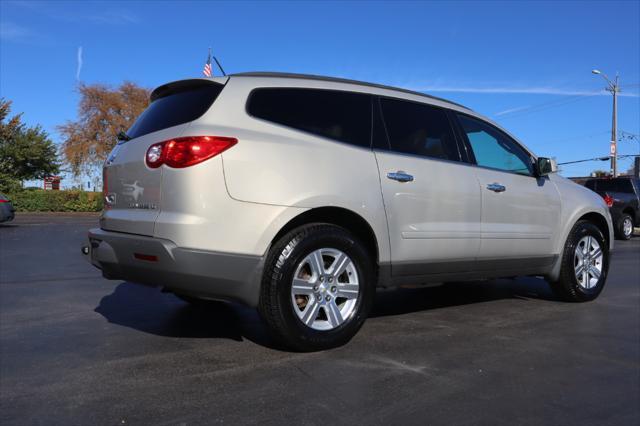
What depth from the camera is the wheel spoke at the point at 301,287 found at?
3.58 metres

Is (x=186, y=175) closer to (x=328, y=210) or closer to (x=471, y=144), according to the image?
(x=328, y=210)

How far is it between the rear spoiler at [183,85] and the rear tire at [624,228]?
15348mm

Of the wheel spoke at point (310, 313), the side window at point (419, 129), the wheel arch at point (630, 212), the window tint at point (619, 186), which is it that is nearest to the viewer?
the wheel spoke at point (310, 313)

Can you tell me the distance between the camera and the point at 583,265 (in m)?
5.75

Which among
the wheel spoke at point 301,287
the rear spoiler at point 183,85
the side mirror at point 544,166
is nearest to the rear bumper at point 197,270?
the wheel spoke at point 301,287

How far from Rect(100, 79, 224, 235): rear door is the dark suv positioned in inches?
597

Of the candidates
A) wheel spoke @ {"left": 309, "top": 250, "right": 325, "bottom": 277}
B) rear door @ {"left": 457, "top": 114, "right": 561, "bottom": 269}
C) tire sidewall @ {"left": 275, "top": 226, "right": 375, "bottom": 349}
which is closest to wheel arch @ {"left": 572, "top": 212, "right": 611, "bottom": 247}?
rear door @ {"left": 457, "top": 114, "right": 561, "bottom": 269}

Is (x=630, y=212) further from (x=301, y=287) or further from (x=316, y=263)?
(x=301, y=287)

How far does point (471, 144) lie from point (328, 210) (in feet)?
5.95

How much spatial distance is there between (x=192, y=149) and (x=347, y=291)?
56.2 inches

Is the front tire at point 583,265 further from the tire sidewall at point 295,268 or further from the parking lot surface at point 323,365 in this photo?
the tire sidewall at point 295,268

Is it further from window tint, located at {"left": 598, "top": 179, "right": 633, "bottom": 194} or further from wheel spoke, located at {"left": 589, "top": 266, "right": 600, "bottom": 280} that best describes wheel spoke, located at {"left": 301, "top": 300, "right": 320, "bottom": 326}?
window tint, located at {"left": 598, "top": 179, "right": 633, "bottom": 194}

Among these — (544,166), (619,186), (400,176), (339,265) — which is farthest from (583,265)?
(619,186)

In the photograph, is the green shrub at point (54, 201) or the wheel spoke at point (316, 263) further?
the green shrub at point (54, 201)
